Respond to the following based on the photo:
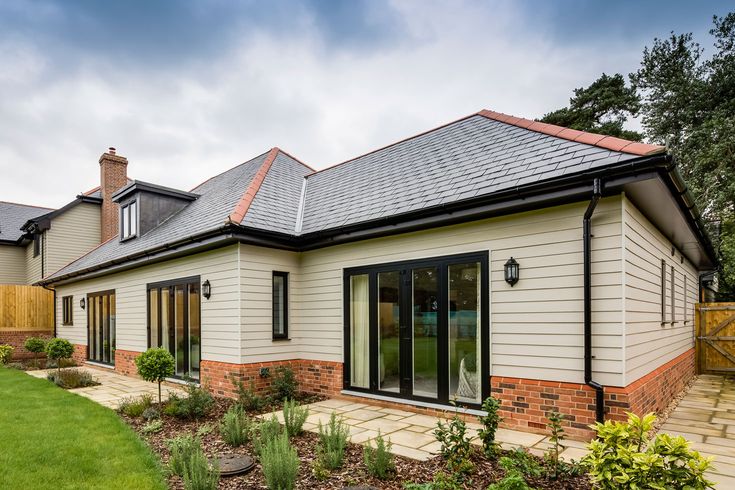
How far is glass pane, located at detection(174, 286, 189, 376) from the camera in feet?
27.9

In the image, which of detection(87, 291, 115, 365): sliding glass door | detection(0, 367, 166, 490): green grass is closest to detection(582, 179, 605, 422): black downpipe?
detection(0, 367, 166, 490): green grass

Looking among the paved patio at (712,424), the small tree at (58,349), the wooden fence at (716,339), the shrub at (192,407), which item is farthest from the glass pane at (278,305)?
the wooden fence at (716,339)

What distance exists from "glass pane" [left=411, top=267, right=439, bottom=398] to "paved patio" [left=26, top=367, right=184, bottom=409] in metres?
3.99

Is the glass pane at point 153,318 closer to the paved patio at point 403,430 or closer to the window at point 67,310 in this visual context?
the paved patio at point 403,430

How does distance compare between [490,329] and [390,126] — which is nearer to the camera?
[490,329]

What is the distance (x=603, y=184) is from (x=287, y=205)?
236 inches

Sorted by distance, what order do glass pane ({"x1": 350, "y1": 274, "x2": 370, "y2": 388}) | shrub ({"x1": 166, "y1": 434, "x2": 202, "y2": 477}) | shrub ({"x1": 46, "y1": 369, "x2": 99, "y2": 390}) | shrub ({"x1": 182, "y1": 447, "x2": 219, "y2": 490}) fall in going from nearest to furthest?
shrub ({"x1": 182, "y1": 447, "x2": 219, "y2": 490}), shrub ({"x1": 166, "y1": 434, "x2": 202, "y2": 477}), glass pane ({"x1": 350, "y1": 274, "x2": 370, "y2": 388}), shrub ({"x1": 46, "y1": 369, "x2": 99, "y2": 390})

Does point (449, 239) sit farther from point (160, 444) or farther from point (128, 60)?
point (128, 60)

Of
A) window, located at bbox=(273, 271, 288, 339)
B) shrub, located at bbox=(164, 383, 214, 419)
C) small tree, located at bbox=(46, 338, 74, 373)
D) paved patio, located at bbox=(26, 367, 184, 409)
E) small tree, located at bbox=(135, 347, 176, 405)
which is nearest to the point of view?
shrub, located at bbox=(164, 383, 214, 419)

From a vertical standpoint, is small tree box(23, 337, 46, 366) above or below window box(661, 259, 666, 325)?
below

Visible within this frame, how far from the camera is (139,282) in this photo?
32.7 feet

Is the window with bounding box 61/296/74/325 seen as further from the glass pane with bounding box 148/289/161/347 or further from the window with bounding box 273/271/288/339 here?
the window with bounding box 273/271/288/339

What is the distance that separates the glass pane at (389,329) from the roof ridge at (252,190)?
2.63 metres

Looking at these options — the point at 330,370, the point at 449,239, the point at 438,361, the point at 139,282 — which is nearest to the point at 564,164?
the point at 449,239
